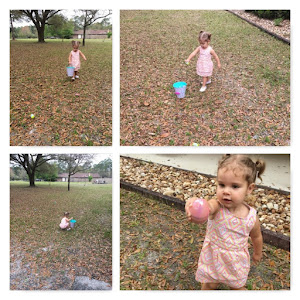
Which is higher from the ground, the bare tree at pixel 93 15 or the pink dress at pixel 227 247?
the bare tree at pixel 93 15

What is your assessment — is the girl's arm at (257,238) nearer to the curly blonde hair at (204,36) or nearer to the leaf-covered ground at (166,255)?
the leaf-covered ground at (166,255)

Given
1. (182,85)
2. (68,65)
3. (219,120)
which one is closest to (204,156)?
(219,120)

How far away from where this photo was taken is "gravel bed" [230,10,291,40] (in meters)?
3.21

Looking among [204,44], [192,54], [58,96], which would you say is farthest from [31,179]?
[204,44]

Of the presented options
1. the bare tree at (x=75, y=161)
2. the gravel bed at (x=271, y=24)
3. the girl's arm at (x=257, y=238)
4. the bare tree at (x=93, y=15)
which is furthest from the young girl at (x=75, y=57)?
the girl's arm at (x=257, y=238)

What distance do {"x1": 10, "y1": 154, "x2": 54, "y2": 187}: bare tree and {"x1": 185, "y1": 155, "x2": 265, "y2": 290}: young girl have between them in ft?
5.57

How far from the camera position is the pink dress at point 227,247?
2262 mm

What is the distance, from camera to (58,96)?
11.0 ft

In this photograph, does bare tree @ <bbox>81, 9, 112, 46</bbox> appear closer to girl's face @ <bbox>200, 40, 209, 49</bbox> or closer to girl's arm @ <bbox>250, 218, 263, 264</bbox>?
girl's face @ <bbox>200, 40, 209, 49</bbox>

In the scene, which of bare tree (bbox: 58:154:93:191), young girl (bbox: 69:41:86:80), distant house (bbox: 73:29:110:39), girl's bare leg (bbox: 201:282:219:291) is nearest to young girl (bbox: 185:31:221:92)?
distant house (bbox: 73:29:110:39)

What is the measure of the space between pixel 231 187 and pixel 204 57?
5.51 feet

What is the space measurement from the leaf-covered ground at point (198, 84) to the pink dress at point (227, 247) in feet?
2.89

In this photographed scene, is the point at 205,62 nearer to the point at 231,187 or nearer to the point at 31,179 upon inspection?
the point at 231,187
